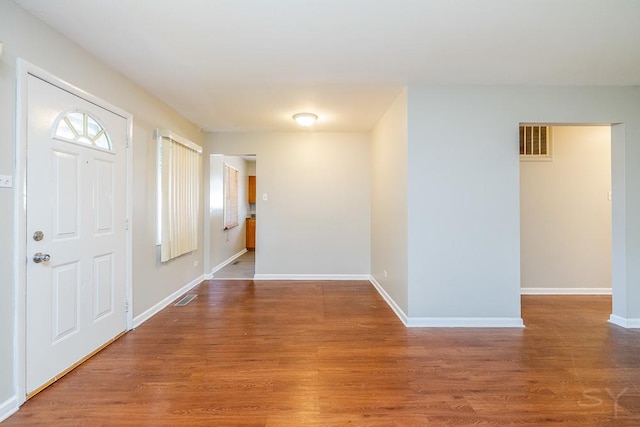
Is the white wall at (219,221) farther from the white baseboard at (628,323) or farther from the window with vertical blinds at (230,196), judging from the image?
the white baseboard at (628,323)

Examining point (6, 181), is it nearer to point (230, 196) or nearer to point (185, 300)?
point (185, 300)

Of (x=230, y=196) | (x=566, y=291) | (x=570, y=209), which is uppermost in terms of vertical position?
(x=230, y=196)

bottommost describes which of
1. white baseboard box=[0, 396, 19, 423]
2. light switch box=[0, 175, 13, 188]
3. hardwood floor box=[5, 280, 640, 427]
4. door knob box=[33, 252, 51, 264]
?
hardwood floor box=[5, 280, 640, 427]

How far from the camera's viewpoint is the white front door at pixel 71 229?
6.32ft

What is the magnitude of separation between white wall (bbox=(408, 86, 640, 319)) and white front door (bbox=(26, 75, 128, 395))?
2.77 metres

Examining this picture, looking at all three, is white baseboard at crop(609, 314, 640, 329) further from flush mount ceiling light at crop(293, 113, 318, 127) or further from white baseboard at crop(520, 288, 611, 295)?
flush mount ceiling light at crop(293, 113, 318, 127)

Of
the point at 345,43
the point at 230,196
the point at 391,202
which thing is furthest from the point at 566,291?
the point at 230,196

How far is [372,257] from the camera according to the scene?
4.88 meters

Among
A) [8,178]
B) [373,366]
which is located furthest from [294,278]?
[8,178]

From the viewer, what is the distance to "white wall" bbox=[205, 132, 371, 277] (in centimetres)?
498

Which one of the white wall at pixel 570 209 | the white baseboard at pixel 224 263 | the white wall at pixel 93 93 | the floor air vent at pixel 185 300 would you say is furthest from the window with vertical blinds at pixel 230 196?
the white wall at pixel 570 209

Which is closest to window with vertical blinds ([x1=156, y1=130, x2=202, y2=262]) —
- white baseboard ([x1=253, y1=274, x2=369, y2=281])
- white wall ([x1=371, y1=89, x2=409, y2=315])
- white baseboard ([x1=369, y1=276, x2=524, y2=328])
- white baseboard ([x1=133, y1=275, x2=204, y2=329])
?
white baseboard ([x1=133, y1=275, x2=204, y2=329])

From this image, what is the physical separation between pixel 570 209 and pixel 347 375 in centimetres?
386

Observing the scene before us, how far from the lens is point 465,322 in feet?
10.0
